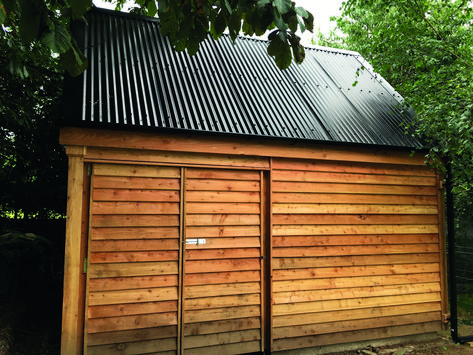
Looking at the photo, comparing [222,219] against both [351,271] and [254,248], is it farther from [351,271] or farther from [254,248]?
[351,271]

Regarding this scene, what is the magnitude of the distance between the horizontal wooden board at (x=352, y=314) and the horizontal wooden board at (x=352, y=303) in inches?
2.3

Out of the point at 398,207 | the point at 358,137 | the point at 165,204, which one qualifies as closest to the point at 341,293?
the point at 398,207

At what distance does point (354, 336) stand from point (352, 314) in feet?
1.17

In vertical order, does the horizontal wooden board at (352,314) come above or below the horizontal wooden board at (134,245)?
below

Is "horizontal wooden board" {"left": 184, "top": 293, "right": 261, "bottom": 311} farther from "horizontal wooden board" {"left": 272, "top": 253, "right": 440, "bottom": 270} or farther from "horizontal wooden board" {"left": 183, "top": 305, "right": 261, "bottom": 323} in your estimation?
"horizontal wooden board" {"left": 272, "top": 253, "right": 440, "bottom": 270}

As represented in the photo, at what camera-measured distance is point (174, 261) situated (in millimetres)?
4707

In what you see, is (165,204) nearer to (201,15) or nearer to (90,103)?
(90,103)

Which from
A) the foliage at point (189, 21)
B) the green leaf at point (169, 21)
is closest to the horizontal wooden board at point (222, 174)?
the foliage at point (189, 21)

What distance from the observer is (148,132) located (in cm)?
461

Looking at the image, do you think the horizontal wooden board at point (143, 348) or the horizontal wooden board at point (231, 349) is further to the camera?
the horizontal wooden board at point (231, 349)

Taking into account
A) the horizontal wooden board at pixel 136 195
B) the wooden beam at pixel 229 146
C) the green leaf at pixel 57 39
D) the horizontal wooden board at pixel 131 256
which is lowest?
the horizontal wooden board at pixel 131 256

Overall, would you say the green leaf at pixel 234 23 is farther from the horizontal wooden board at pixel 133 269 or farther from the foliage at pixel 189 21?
the horizontal wooden board at pixel 133 269

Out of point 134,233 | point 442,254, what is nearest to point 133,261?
point 134,233

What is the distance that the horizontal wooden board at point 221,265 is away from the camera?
478 centimetres
